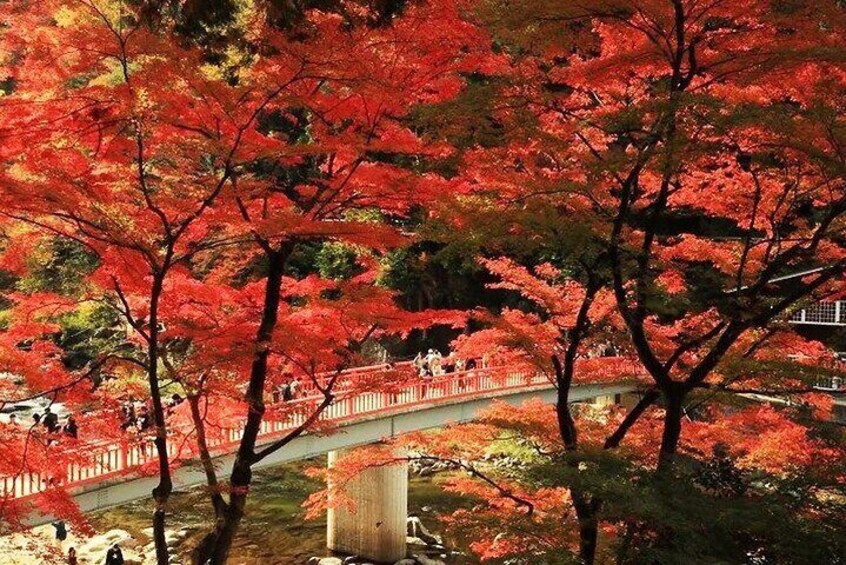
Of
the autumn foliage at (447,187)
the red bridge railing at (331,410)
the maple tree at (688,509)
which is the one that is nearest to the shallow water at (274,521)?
the red bridge railing at (331,410)

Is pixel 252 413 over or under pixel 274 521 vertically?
over

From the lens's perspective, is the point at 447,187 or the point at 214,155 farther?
the point at 447,187

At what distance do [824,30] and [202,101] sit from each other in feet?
21.0

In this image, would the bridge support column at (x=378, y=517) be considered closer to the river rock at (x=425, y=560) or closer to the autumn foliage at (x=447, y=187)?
the river rock at (x=425, y=560)

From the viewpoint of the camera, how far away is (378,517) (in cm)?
1675

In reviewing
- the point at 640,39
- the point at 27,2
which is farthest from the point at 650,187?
the point at 27,2

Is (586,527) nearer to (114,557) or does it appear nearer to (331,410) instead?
(331,410)

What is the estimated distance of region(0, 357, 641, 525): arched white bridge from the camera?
10.6m

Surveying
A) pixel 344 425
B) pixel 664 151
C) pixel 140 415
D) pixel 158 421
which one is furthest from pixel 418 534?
pixel 664 151

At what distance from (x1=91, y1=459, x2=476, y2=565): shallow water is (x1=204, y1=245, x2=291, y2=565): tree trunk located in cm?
599

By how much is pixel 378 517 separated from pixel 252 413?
8604 millimetres

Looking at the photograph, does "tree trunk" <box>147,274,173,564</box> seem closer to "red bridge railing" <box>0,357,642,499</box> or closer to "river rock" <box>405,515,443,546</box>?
"red bridge railing" <box>0,357,642,499</box>

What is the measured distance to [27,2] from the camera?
30.3 ft

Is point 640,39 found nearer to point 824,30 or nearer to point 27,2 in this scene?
point 824,30
